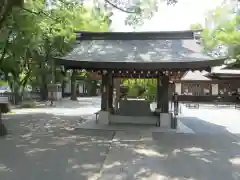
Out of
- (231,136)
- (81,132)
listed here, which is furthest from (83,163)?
(231,136)

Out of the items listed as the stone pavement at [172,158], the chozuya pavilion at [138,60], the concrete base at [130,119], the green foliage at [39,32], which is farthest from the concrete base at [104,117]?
the green foliage at [39,32]

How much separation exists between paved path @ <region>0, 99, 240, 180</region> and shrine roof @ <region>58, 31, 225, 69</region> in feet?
9.31

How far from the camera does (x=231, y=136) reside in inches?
504

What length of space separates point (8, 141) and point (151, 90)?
50.6 ft

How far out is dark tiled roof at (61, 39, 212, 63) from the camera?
13.8 meters

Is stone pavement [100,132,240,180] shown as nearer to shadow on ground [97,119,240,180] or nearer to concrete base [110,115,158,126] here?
shadow on ground [97,119,240,180]

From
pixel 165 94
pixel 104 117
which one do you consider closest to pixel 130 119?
pixel 104 117

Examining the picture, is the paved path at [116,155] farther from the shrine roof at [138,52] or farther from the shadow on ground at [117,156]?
the shrine roof at [138,52]

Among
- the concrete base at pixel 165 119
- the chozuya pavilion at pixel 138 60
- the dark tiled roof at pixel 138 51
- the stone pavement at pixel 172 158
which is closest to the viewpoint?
the stone pavement at pixel 172 158

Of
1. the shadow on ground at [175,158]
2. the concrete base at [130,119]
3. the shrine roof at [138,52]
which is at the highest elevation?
the shrine roof at [138,52]

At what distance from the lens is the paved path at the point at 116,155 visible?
6.93 m

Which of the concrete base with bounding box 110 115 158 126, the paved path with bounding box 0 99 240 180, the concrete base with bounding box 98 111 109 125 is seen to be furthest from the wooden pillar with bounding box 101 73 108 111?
the paved path with bounding box 0 99 240 180

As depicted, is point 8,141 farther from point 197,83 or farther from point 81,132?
point 197,83

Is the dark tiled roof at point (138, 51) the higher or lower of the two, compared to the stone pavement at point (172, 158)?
higher
